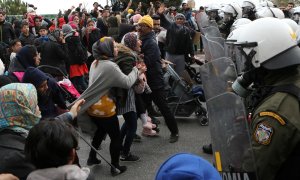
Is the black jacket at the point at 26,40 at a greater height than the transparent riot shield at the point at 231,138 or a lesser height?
lesser

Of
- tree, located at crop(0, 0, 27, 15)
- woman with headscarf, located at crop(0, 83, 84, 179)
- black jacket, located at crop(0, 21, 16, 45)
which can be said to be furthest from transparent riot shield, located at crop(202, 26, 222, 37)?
tree, located at crop(0, 0, 27, 15)

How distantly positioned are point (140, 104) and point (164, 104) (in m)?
0.37

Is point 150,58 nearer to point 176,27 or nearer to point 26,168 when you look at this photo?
point 176,27

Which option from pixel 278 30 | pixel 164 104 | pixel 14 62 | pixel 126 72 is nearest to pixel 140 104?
pixel 164 104

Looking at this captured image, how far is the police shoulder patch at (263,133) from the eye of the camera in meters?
2.02

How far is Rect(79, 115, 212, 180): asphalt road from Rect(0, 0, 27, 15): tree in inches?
795

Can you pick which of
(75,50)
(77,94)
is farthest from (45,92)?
(75,50)

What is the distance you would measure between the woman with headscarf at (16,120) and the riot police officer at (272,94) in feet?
4.47

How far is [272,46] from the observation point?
2344mm

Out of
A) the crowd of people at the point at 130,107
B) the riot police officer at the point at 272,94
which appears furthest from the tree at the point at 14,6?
the riot police officer at the point at 272,94

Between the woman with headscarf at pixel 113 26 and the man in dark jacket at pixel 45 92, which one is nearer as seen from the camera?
the man in dark jacket at pixel 45 92

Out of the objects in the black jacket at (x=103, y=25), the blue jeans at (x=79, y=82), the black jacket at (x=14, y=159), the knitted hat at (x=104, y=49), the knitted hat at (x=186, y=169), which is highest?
the knitted hat at (x=186, y=169)

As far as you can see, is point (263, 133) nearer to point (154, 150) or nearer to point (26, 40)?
point (154, 150)

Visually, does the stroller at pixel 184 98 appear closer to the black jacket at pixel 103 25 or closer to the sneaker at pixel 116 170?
the sneaker at pixel 116 170
